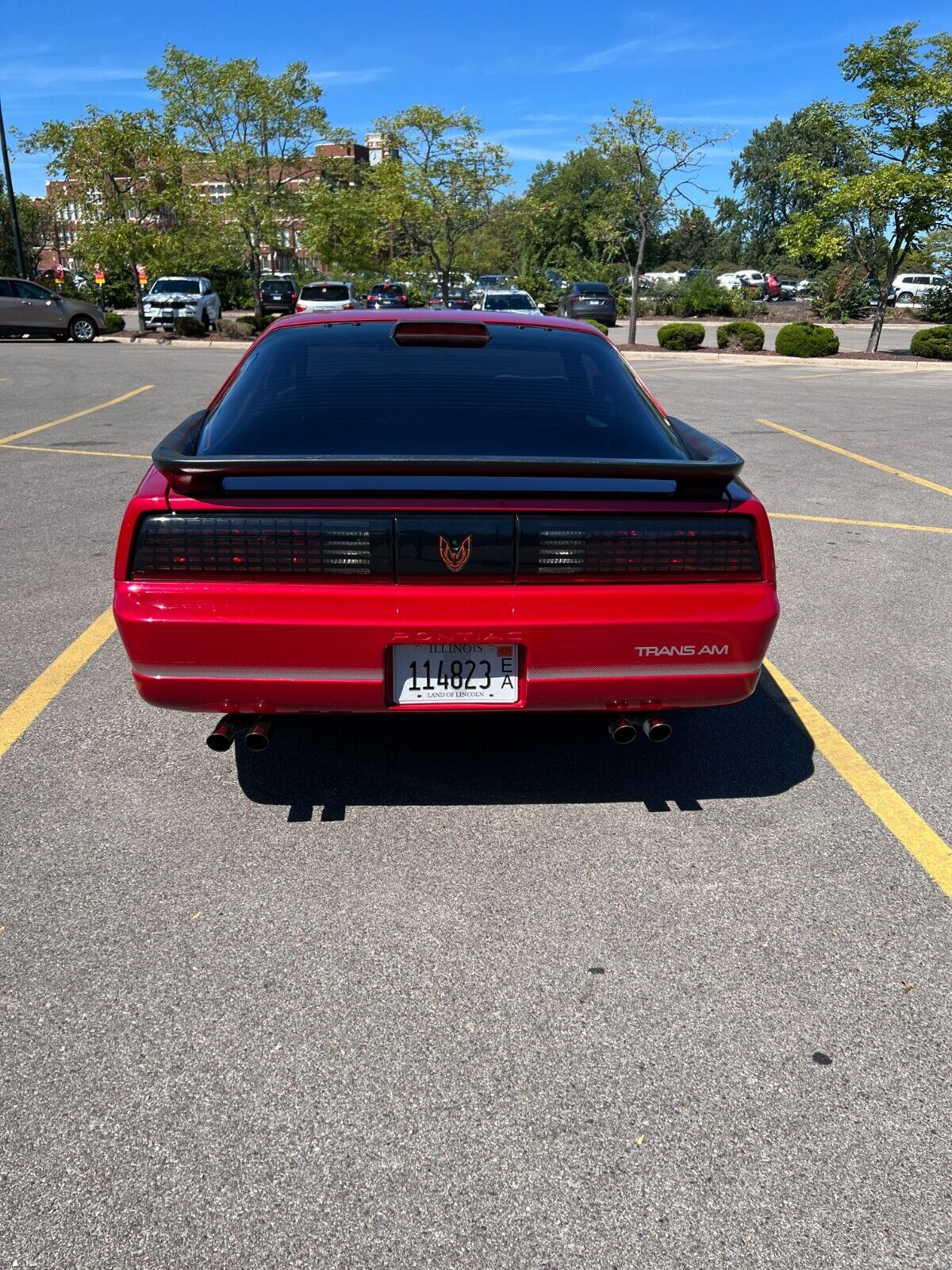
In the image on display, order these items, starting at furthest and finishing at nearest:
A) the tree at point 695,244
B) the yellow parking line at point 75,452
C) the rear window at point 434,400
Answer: the tree at point 695,244 < the yellow parking line at point 75,452 < the rear window at point 434,400

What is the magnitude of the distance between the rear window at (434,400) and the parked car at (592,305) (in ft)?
116

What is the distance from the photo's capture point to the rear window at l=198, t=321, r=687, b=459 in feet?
12.0

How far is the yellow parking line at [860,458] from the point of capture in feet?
31.7

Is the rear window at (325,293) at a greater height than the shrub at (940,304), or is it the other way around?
the rear window at (325,293)

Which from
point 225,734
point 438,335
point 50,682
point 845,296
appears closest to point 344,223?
point 845,296

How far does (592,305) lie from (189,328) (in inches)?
569

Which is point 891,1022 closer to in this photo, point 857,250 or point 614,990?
point 614,990

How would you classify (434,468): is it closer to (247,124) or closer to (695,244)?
(247,124)

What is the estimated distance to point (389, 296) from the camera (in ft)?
123

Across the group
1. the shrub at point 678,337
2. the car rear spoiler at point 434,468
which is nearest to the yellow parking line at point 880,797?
the car rear spoiler at point 434,468

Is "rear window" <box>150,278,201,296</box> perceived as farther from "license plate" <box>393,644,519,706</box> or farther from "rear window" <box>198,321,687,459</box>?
"license plate" <box>393,644,519,706</box>

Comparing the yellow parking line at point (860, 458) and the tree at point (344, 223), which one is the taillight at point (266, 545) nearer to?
the yellow parking line at point (860, 458)

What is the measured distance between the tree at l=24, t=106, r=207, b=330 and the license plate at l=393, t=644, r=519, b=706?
108 ft

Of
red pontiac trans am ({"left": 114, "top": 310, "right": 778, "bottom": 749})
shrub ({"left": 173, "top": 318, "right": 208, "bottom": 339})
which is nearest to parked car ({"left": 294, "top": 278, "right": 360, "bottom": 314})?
shrub ({"left": 173, "top": 318, "right": 208, "bottom": 339})
